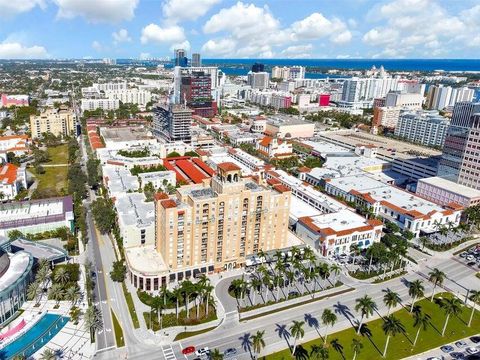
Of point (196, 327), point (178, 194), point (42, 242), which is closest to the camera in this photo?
point (196, 327)

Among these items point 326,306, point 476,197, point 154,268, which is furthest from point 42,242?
point 476,197

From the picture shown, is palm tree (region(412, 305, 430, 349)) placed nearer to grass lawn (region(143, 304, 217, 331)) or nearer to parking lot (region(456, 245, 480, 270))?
parking lot (region(456, 245, 480, 270))

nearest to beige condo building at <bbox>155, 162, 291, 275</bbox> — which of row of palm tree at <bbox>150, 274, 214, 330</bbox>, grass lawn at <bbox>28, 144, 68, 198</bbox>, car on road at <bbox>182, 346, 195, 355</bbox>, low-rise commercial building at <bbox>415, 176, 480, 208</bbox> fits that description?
row of palm tree at <bbox>150, 274, 214, 330</bbox>

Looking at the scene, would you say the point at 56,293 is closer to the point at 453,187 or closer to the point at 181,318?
the point at 181,318

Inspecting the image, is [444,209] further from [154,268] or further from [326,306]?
[154,268]

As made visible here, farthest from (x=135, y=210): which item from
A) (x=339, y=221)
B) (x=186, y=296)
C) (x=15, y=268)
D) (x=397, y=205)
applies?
(x=397, y=205)

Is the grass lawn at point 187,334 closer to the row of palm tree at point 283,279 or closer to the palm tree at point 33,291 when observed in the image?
the row of palm tree at point 283,279
